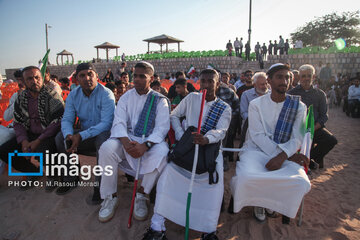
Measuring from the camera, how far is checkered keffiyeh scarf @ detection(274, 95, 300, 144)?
2875 millimetres

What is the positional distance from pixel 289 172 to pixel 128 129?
200 cm

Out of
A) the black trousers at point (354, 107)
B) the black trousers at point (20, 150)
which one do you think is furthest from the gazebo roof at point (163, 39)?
the black trousers at point (20, 150)

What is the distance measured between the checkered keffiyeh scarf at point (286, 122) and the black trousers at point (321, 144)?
5.45 ft

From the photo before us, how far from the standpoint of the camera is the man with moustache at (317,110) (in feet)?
13.4

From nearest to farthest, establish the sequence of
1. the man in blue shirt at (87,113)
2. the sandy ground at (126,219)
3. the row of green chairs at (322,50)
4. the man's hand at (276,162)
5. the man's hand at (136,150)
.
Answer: the sandy ground at (126,219)
the man's hand at (276,162)
the man's hand at (136,150)
the man in blue shirt at (87,113)
the row of green chairs at (322,50)

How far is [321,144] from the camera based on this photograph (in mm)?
4117

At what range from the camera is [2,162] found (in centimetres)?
355

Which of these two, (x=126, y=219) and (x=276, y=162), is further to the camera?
(x=126, y=219)

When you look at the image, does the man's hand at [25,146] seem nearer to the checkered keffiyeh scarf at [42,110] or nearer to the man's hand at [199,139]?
the checkered keffiyeh scarf at [42,110]

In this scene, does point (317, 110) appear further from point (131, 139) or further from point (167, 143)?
point (131, 139)

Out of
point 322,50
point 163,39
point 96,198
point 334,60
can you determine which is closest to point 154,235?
point 96,198

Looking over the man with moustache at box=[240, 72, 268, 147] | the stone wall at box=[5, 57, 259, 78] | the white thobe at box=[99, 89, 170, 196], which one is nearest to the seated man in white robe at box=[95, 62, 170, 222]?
the white thobe at box=[99, 89, 170, 196]

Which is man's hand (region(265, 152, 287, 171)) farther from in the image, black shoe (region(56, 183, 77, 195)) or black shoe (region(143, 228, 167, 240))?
black shoe (region(56, 183, 77, 195))

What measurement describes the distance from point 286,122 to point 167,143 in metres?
1.49
